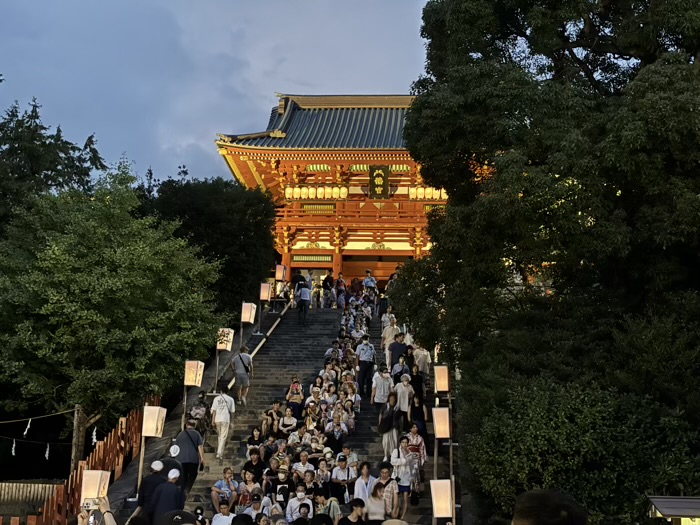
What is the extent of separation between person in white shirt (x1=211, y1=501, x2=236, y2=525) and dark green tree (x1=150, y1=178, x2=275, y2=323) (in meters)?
13.4

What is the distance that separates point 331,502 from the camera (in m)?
12.5

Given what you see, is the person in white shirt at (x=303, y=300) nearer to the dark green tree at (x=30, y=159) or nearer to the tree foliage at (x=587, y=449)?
the dark green tree at (x=30, y=159)

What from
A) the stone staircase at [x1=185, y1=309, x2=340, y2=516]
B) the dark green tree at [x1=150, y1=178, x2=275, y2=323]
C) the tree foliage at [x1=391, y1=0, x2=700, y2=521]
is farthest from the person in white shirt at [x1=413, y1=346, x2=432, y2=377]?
the dark green tree at [x1=150, y1=178, x2=275, y2=323]

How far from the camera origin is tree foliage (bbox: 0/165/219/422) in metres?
17.0

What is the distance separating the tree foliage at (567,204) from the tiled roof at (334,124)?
58.1ft

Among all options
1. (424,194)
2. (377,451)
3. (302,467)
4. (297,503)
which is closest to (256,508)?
(297,503)

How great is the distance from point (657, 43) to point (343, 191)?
20.1 metres

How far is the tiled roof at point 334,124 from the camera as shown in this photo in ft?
114

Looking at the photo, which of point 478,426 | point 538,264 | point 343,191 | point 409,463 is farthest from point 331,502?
point 343,191

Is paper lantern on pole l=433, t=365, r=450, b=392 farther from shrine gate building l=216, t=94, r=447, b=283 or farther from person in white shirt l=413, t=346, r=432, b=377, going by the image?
shrine gate building l=216, t=94, r=447, b=283

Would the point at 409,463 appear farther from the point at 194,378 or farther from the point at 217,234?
the point at 217,234

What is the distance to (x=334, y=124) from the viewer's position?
3841cm

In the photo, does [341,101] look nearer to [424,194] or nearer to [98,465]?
[424,194]

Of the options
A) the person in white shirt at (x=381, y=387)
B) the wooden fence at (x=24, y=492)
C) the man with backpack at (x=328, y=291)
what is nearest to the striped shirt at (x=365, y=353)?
the person in white shirt at (x=381, y=387)
